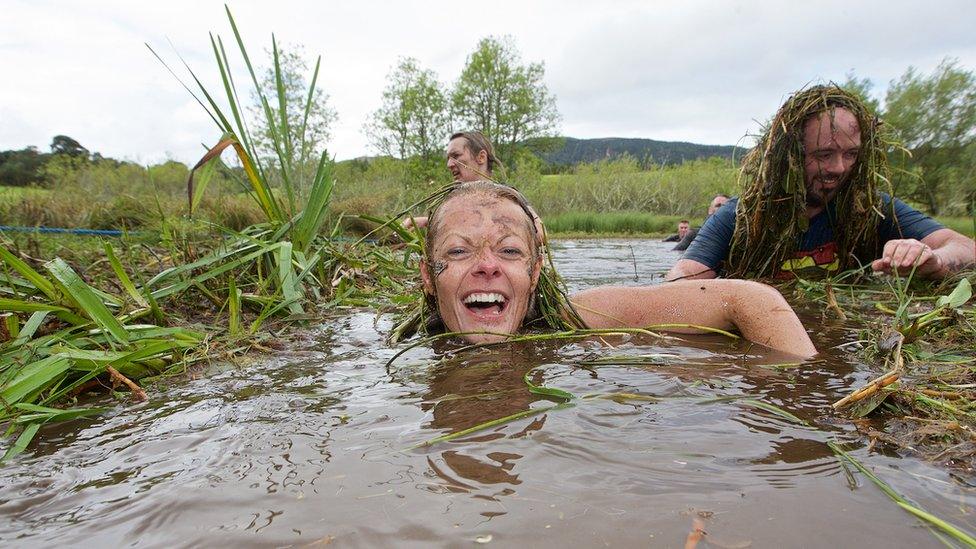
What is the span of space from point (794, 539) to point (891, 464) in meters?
0.49

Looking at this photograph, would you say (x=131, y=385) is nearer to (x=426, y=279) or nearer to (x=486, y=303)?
(x=426, y=279)

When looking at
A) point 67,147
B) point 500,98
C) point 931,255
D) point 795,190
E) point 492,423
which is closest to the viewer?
point 492,423

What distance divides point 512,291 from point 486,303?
0.17 meters

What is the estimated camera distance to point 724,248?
4914mm

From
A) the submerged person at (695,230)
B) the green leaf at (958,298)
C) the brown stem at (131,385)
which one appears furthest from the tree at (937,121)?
the brown stem at (131,385)

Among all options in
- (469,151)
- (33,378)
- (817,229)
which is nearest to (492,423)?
(33,378)

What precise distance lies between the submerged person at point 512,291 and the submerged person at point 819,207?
5.23 ft

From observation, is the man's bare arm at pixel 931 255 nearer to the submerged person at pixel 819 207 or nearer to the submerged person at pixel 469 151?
the submerged person at pixel 819 207

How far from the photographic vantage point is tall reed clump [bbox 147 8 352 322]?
126 inches

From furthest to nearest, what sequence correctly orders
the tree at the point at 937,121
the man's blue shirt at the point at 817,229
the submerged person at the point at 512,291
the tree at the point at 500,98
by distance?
1. the tree at the point at 500,98
2. the tree at the point at 937,121
3. the man's blue shirt at the point at 817,229
4. the submerged person at the point at 512,291

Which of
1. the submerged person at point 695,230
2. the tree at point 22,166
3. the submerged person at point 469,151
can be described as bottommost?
the submerged person at point 695,230

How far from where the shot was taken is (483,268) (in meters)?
2.82

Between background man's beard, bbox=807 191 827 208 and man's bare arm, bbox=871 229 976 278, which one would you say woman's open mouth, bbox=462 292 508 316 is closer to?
man's bare arm, bbox=871 229 976 278

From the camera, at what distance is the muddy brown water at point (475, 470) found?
1.10 metres
